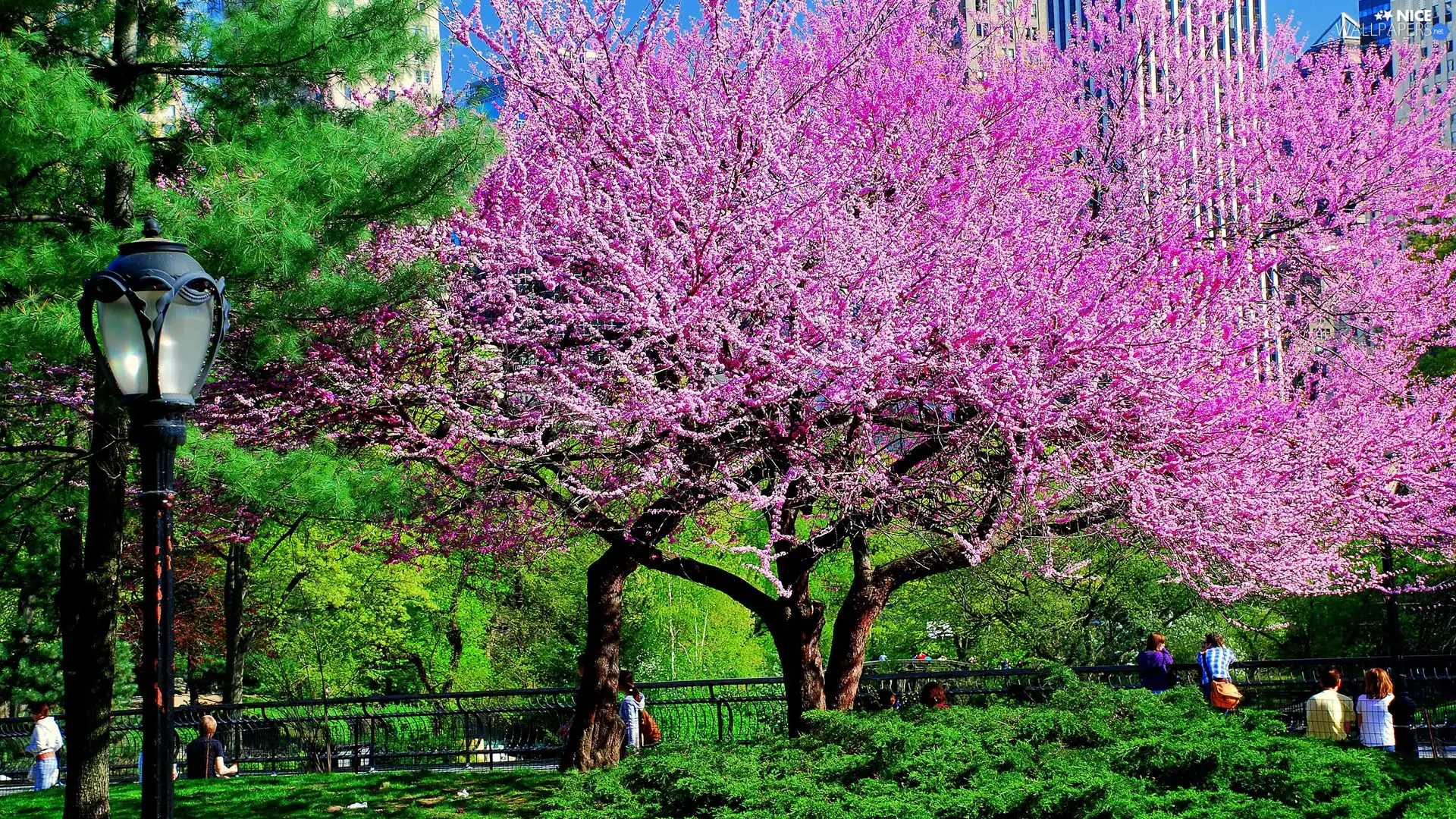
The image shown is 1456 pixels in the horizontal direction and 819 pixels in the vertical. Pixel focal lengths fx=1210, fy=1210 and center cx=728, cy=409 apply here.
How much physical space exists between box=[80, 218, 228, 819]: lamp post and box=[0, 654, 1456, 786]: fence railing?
9.71 metres

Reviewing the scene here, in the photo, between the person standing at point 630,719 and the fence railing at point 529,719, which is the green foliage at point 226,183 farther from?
the fence railing at point 529,719

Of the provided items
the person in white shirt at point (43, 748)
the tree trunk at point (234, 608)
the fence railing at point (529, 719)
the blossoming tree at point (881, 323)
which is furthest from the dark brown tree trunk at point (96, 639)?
the tree trunk at point (234, 608)

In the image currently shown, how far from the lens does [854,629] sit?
11.7 metres

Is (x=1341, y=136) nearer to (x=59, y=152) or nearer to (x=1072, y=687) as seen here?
(x=1072, y=687)

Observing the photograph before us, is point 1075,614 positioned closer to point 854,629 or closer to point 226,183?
point 854,629

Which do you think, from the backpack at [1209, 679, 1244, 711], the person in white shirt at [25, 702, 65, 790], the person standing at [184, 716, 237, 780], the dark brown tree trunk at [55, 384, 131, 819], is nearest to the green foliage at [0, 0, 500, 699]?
the dark brown tree trunk at [55, 384, 131, 819]

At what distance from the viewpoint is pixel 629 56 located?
10.4 m

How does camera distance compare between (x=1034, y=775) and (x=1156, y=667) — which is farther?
(x=1156, y=667)

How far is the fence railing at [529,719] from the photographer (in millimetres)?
16641

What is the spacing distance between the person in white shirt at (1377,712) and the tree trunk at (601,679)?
692 cm

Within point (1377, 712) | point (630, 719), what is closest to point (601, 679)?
point (630, 719)

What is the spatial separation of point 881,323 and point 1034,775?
3.49m

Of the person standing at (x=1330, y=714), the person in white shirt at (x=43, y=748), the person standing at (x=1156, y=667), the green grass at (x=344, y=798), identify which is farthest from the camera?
the person in white shirt at (x=43, y=748)

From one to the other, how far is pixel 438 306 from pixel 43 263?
3.05 meters
